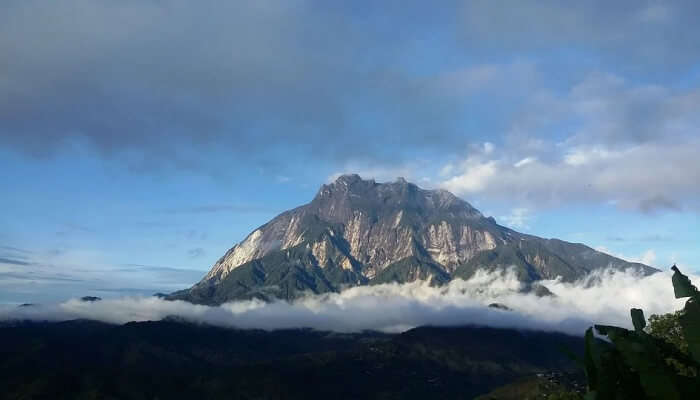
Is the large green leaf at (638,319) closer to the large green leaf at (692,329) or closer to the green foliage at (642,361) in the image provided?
the green foliage at (642,361)

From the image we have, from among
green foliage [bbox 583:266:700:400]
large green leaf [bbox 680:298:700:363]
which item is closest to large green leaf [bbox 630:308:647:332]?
green foliage [bbox 583:266:700:400]

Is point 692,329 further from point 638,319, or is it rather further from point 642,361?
point 638,319

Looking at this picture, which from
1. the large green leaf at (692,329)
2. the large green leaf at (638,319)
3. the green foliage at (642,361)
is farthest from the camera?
the large green leaf at (638,319)

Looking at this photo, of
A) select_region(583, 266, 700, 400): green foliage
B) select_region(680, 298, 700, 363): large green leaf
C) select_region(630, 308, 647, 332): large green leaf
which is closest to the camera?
select_region(583, 266, 700, 400): green foliage

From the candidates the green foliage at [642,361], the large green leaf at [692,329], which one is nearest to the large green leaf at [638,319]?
the green foliage at [642,361]

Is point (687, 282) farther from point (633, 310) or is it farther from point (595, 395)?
point (595, 395)

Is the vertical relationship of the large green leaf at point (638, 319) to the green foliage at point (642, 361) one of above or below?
above

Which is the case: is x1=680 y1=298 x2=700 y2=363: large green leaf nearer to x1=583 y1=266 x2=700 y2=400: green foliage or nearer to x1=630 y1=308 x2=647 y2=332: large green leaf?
x1=583 y1=266 x2=700 y2=400: green foliage

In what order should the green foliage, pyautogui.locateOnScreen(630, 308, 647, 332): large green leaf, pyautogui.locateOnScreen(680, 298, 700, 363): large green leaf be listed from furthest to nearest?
pyautogui.locateOnScreen(630, 308, 647, 332): large green leaf
pyautogui.locateOnScreen(680, 298, 700, 363): large green leaf
the green foliage

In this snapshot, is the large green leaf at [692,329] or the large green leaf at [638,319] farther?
the large green leaf at [638,319]
